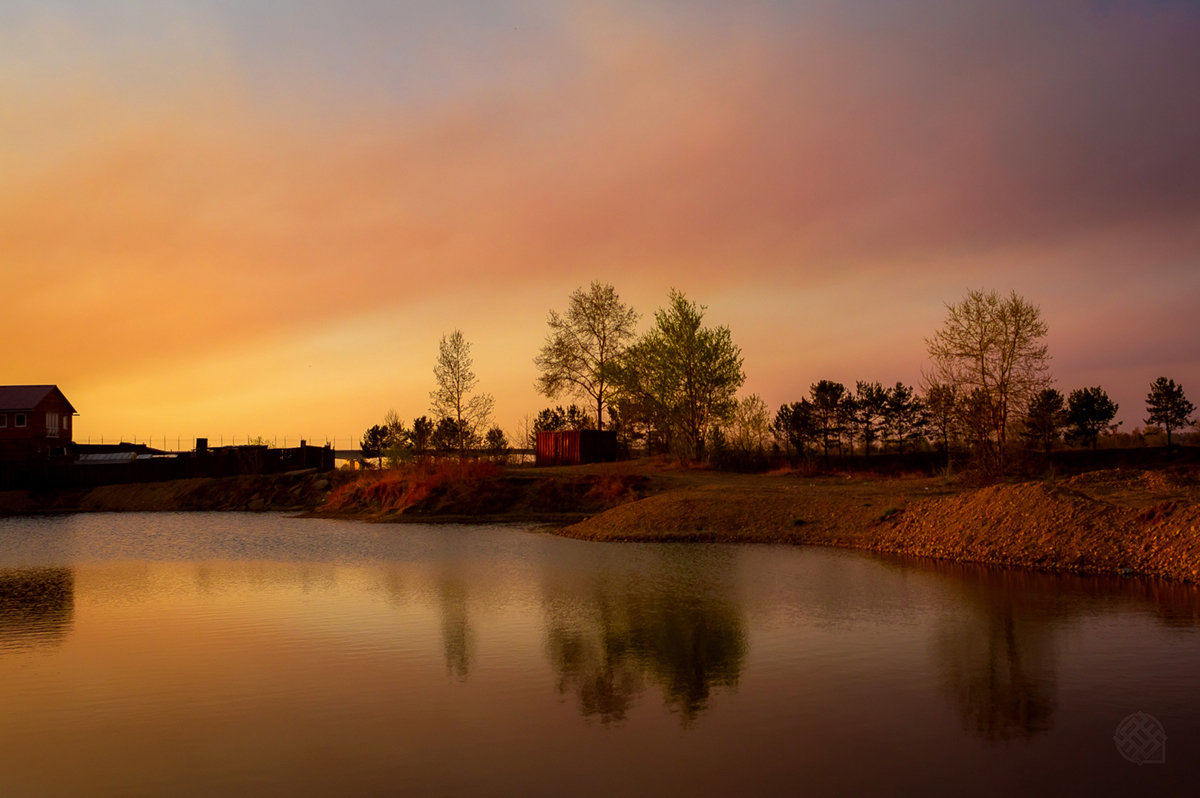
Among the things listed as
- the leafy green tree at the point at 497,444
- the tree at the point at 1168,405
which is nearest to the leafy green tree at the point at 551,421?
the leafy green tree at the point at 497,444

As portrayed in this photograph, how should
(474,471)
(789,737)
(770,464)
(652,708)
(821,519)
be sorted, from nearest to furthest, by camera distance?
(789,737) → (652,708) → (821,519) → (474,471) → (770,464)

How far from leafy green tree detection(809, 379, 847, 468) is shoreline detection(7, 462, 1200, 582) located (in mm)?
17585

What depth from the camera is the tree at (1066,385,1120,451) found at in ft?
198

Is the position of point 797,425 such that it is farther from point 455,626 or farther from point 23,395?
point 23,395

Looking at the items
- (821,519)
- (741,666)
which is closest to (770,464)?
(821,519)

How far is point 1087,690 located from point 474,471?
117 ft

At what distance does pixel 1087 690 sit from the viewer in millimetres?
10547

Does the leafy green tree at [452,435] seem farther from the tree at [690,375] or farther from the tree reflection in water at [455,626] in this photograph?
the tree reflection in water at [455,626]

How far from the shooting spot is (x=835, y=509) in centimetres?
2819

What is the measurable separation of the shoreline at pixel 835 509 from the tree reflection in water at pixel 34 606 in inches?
591

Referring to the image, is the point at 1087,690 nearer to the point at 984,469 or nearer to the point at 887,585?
the point at 887,585

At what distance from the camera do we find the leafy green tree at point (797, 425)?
63.9 m

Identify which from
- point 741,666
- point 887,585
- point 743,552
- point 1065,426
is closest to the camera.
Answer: point 741,666

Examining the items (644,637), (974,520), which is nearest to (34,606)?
(644,637)
